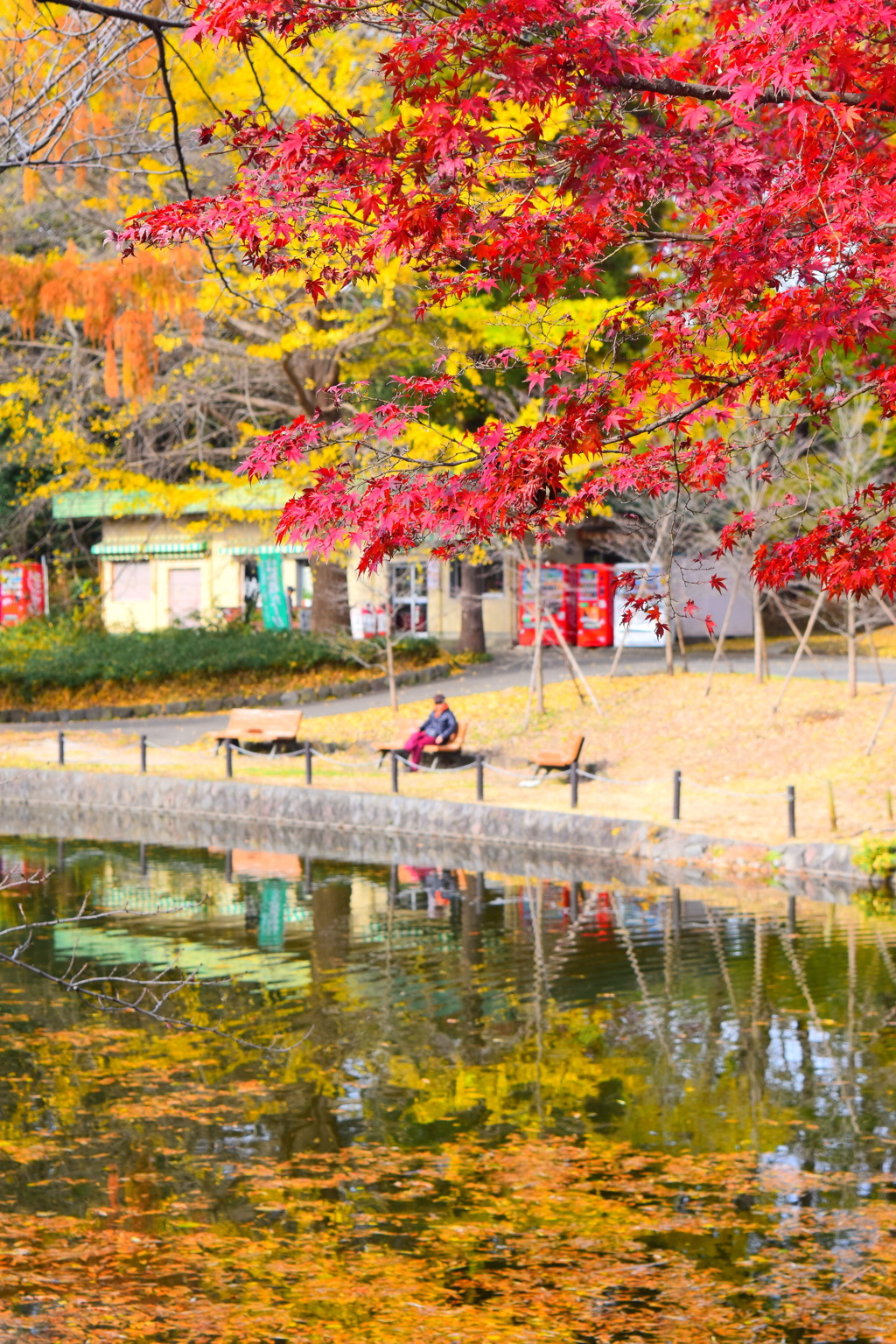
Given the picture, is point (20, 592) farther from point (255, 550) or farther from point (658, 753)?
point (658, 753)

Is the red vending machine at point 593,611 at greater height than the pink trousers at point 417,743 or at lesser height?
greater

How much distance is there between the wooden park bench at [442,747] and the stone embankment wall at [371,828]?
2222mm

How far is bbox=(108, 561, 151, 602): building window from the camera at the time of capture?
136ft

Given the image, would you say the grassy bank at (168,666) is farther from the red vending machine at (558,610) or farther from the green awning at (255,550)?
the green awning at (255,550)

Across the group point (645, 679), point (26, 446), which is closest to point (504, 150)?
point (645, 679)

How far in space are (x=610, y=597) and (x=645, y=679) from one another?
31.1 ft

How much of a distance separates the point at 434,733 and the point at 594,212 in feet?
54.4

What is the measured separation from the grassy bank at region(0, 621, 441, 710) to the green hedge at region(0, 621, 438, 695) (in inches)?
0.6

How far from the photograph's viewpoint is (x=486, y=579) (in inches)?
1649

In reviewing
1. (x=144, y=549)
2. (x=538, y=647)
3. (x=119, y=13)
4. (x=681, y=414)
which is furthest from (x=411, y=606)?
(x=119, y=13)

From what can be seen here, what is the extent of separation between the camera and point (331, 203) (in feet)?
21.6

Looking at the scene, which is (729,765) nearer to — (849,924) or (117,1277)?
(849,924)

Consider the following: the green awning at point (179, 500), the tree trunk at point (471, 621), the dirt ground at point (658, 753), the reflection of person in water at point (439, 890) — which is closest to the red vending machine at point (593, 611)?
the tree trunk at point (471, 621)

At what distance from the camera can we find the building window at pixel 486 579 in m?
34.8
